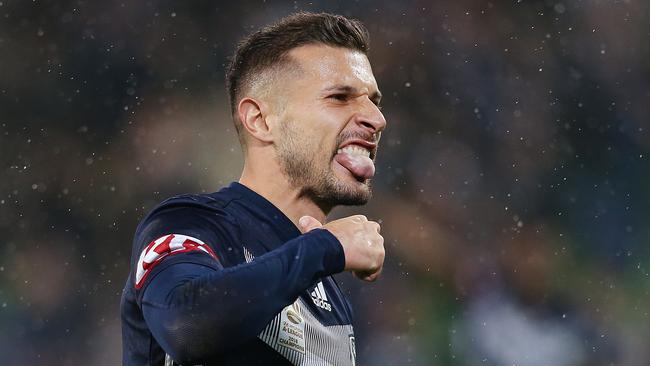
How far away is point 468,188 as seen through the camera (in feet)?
23.6

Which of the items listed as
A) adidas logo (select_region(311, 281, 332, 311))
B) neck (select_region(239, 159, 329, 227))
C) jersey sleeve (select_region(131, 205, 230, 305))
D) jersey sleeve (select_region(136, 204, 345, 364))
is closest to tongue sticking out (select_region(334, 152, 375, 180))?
neck (select_region(239, 159, 329, 227))

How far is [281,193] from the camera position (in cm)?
262

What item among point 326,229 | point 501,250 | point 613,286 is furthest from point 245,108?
point 613,286

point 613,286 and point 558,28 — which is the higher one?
point 558,28

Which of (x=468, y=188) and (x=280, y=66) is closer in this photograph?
(x=280, y=66)

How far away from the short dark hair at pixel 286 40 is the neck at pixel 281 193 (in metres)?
0.18

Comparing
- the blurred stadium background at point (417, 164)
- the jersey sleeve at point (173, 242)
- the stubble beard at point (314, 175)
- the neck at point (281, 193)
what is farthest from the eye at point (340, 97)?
the blurred stadium background at point (417, 164)

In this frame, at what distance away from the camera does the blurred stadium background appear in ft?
21.5

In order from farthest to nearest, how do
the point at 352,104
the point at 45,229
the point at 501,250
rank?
the point at 501,250 → the point at 45,229 → the point at 352,104

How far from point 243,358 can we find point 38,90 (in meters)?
5.16

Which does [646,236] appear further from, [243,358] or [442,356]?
[243,358]

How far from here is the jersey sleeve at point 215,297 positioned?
1.68m

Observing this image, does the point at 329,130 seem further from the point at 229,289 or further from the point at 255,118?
the point at 229,289

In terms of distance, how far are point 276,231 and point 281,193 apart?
20 centimetres
